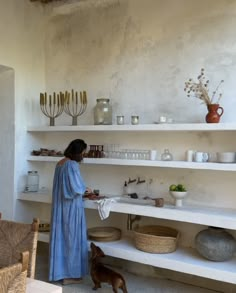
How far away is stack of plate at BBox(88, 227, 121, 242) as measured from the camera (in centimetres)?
378

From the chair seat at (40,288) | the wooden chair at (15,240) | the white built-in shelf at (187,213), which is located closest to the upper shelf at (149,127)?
the white built-in shelf at (187,213)

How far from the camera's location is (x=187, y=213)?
3.20 m

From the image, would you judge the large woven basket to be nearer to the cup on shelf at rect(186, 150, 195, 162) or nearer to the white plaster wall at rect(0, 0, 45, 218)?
the cup on shelf at rect(186, 150, 195, 162)

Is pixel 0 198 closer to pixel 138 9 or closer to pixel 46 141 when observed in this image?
pixel 46 141

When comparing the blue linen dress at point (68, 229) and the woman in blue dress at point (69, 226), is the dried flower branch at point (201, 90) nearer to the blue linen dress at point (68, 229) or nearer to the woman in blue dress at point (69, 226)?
the woman in blue dress at point (69, 226)

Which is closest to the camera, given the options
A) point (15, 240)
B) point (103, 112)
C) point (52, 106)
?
point (15, 240)

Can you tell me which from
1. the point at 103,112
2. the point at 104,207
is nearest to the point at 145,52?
the point at 103,112

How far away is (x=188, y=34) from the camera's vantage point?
363 centimetres

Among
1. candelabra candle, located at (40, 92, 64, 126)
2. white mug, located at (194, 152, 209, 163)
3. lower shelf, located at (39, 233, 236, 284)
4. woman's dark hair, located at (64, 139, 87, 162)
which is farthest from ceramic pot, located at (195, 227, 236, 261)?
candelabra candle, located at (40, 92, 64, 126)

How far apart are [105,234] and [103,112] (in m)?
1.38

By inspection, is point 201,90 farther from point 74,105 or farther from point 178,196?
point 74,105

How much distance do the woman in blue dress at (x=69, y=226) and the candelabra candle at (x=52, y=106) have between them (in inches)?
41.9

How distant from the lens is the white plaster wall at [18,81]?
4254 mm

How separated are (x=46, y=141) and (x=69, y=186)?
4.74 ft
